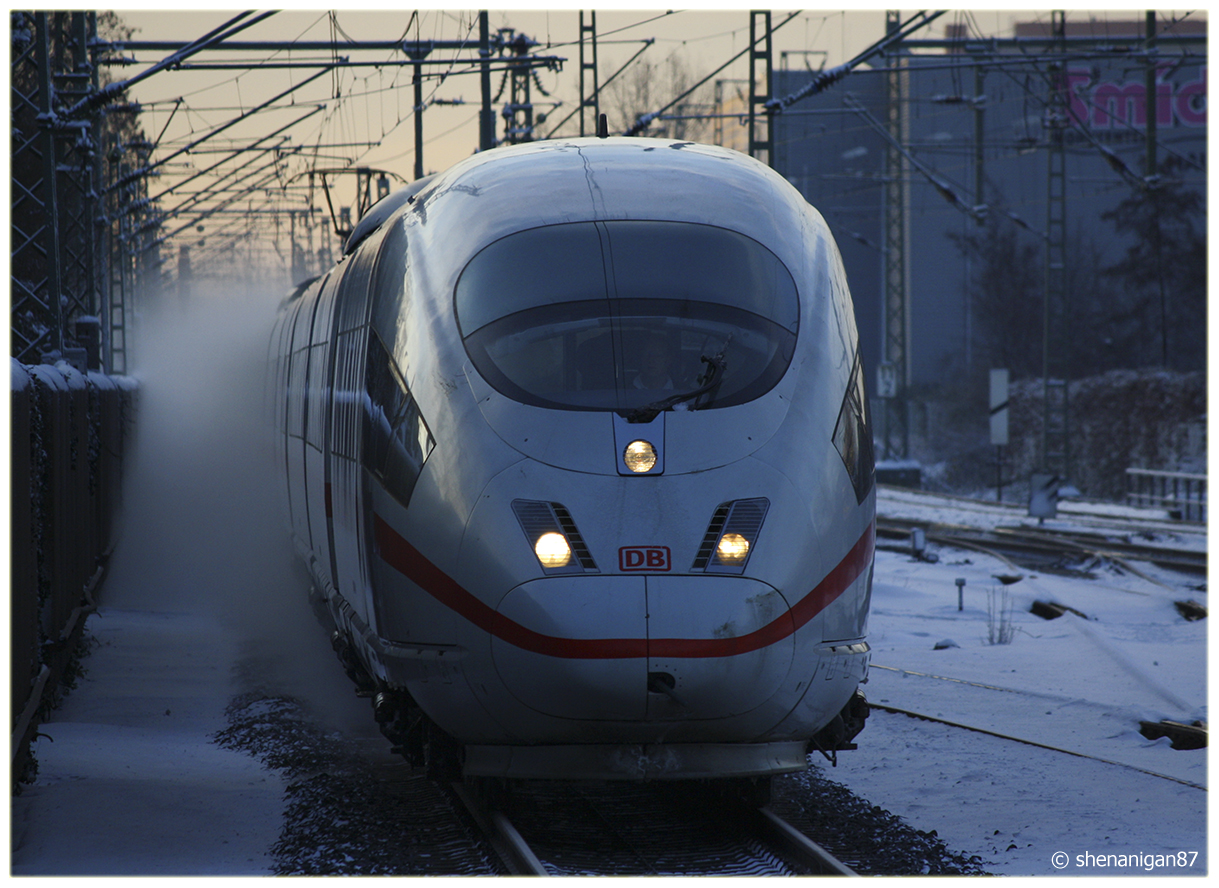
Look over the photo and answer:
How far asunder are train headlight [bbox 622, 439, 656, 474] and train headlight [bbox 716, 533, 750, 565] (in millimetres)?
398

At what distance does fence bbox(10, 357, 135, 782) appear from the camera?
704 centimetres

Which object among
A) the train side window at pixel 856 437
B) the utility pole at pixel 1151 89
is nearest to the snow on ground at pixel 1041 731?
the train side window at pixel 856 437

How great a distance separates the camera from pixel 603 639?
5.09 m

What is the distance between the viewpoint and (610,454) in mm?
5367

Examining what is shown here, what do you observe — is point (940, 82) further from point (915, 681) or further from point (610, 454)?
point (610, 454)

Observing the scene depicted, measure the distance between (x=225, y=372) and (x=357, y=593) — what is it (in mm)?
19875

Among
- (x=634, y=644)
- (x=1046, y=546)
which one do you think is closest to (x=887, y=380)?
(x=1046, y=546)

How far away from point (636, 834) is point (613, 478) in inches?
69.1

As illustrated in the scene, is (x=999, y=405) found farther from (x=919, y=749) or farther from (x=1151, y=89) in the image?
(x=919, y=749)

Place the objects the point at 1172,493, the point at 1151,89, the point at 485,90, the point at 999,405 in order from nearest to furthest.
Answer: the point at 485,90 → the point at 1151,89 → the point at 999,405 → the point at 1172,493

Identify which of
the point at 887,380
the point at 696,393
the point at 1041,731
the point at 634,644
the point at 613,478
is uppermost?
the point at 887,380

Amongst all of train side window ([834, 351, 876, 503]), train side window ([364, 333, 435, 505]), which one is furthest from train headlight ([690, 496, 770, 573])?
train side window ([364, 333, 435, 505])

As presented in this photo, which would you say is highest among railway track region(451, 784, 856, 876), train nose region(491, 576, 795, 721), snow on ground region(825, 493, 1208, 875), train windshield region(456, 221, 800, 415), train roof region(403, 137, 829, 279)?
train roof region(403, 137, 829, 279)

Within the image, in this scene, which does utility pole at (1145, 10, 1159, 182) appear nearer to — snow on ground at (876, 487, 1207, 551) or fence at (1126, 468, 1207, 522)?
snow on ground at (876, 487, 1207, 551)
